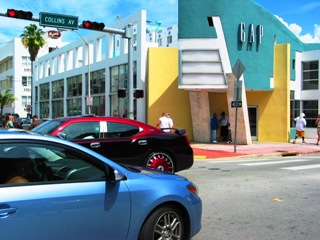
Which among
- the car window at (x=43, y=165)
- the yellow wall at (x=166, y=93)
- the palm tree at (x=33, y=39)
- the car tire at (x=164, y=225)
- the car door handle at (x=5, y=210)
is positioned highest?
the palm tree at (x=33, y=39)

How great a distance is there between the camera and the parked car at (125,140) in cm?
799

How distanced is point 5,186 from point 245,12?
61.6ft

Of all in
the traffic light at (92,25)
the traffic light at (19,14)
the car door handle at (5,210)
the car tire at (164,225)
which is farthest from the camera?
the traffic light at (92,25)

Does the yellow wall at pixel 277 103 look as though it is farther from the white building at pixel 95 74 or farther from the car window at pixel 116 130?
the car window at pixel 116 130

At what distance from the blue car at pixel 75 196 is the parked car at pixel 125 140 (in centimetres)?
409

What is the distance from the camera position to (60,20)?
15.9 m

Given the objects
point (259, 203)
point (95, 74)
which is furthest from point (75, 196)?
point (95, 74)

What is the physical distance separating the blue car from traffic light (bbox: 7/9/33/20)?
12.6m

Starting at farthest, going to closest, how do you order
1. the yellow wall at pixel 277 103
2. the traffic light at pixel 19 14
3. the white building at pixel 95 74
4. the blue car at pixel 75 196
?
the white building at pixel 95 74
the yellow wall at pixel 277 103
the traffic light at pixel 19 14
the blue car at pixel 75 196

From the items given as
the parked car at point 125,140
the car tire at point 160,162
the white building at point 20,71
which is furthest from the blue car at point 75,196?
the white building at point 20,71

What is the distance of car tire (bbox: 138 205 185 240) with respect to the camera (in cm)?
384

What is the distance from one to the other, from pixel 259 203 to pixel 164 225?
3359 mm

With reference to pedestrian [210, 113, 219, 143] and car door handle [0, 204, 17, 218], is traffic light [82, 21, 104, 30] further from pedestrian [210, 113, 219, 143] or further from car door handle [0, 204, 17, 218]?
car door handle [0, 204, 17, 218]

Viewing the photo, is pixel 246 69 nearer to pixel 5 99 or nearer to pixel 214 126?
pixel 214 126
